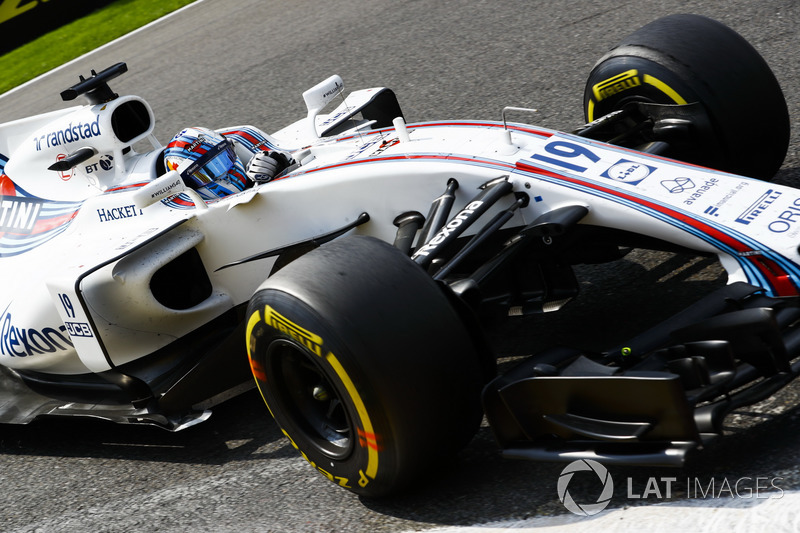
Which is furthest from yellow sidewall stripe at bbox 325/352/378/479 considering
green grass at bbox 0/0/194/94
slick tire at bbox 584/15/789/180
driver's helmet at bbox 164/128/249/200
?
green grass at bbox 0/0/194/94

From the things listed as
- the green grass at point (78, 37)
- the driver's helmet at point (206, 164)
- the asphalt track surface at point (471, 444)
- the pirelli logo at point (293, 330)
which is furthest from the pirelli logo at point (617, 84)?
the green grass at point (78, 37)

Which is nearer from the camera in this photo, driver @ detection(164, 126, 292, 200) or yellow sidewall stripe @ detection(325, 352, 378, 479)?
yellow sidewall stripe @ detection(325, 352, 378, 479)

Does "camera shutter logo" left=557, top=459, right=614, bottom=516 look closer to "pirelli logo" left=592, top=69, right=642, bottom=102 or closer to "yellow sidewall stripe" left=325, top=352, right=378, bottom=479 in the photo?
"yellow sidewall stripe" left=325, top=352, right=378, bottom=479

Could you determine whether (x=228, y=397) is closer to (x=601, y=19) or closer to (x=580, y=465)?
(x=580, y=465)

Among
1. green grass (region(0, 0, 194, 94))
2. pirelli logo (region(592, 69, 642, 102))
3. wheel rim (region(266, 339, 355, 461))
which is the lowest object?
wheel rim (region(266, 339, 355, 461))

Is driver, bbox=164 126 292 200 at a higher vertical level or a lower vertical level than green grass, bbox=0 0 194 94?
lower

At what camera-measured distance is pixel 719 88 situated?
4035 millimetres

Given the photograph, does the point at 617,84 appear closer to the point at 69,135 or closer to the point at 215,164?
the point at 215,164

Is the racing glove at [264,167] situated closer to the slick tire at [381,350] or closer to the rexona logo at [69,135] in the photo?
the rexona logo at [69,135]

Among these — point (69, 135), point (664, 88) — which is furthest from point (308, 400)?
point (69, 135)

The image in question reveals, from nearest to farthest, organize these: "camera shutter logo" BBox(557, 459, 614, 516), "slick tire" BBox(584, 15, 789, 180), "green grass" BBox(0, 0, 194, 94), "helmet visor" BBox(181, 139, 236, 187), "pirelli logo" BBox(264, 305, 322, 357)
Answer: "camera shutter logo" BBox(557, 459, 614, 516) < "pirelli logo" BBox(264, 305, 322, 357) < "slick tire" BBox(584, 15, 789, 180) < "helmet visor" BBox(181, 139, 236, 187) < "green grass" BBox(0, 0, 194, 94)

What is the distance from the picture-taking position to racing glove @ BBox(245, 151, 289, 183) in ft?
13.9

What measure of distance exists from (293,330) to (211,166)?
164 cm

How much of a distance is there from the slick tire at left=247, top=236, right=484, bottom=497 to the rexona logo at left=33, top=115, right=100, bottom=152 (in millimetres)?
2116
